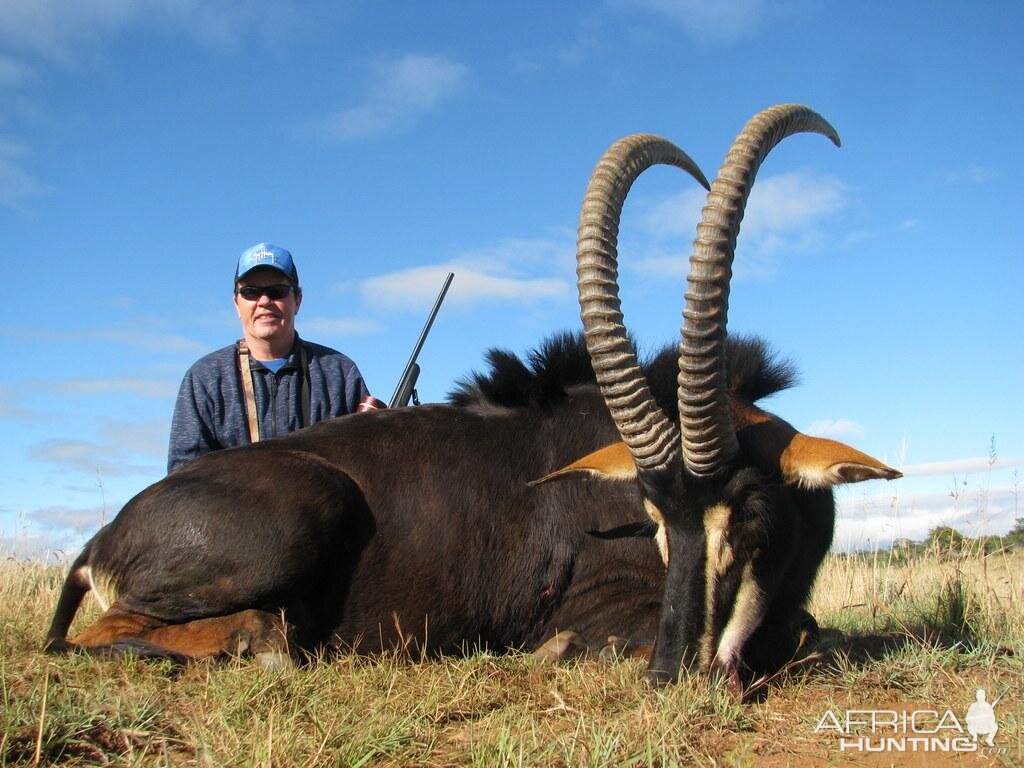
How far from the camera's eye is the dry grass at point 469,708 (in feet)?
9.35

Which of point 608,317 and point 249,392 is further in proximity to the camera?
point 249,392

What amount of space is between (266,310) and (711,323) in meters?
4.63

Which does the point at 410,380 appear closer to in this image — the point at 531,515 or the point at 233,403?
the point at 233,403

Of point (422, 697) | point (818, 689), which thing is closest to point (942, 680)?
point (818, 689)

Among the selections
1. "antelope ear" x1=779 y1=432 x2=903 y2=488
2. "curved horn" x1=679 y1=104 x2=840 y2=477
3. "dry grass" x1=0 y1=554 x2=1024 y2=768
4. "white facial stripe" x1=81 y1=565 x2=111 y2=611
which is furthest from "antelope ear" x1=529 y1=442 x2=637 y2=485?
"white facial stripe" x1=81 y1=565 x2=111 y2=611

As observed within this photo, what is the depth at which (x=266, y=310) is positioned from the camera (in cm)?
757

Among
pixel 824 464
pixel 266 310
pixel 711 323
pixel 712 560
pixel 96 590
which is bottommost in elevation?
pixel 96 590

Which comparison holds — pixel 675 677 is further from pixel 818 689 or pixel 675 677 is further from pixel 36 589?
pixel 36 589

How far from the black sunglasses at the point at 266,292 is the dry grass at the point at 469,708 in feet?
11.6

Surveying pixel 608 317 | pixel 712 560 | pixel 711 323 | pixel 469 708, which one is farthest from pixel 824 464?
pixel 469 708

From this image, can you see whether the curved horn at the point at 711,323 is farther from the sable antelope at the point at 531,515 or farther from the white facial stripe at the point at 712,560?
the white facial stripe at the point at 712,560

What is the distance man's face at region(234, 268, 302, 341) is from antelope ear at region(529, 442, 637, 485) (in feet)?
12.2

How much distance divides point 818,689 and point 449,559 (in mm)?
2045

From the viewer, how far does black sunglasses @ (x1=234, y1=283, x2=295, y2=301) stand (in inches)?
299
